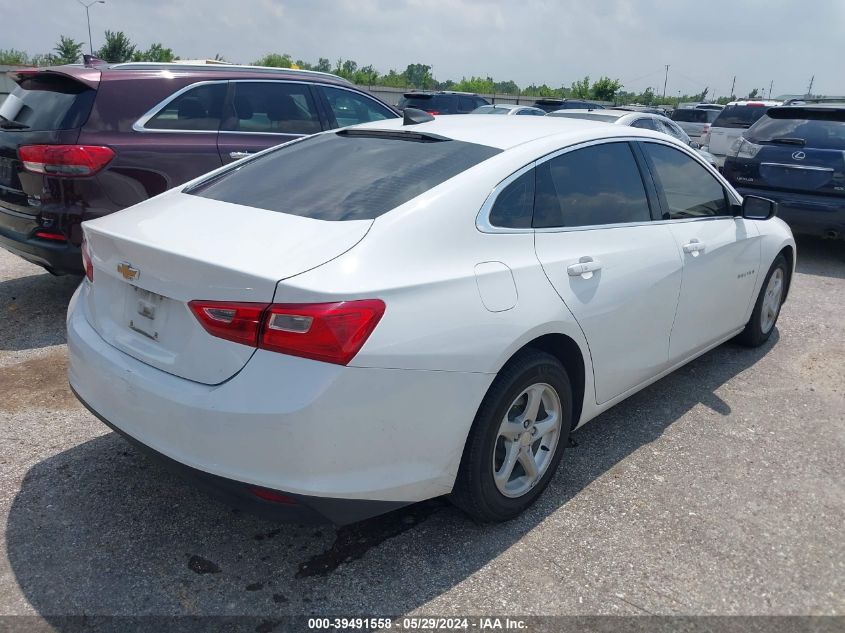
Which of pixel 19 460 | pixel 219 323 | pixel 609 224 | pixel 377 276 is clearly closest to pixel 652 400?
pixel 609 224

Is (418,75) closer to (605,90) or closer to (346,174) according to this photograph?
(605,90)

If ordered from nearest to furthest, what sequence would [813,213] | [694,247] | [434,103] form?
[694,247], [813,213], [434,103]

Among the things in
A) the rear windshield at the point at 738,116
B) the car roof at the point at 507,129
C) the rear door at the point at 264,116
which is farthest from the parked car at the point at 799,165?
the rear windshield at the point at 738,116

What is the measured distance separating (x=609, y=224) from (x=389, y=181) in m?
1.15

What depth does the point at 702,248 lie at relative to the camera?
3.86 meters

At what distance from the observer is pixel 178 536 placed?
281 centimetres

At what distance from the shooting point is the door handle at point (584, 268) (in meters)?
2.96

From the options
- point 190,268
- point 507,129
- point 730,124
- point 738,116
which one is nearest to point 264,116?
point 507,129

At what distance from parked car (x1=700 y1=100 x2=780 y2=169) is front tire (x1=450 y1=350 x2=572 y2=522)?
1420 centimetres

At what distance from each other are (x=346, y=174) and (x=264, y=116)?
3202 millimetres

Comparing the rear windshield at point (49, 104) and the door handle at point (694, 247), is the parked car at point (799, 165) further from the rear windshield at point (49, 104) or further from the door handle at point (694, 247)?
the rear windshield at point (49, 104)

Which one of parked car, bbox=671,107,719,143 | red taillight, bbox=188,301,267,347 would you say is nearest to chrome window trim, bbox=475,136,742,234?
red taillight, bbox=188,301,267,347

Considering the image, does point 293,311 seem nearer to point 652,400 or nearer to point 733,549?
point 733,549

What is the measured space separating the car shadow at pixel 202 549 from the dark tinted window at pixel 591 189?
123 centimetres
